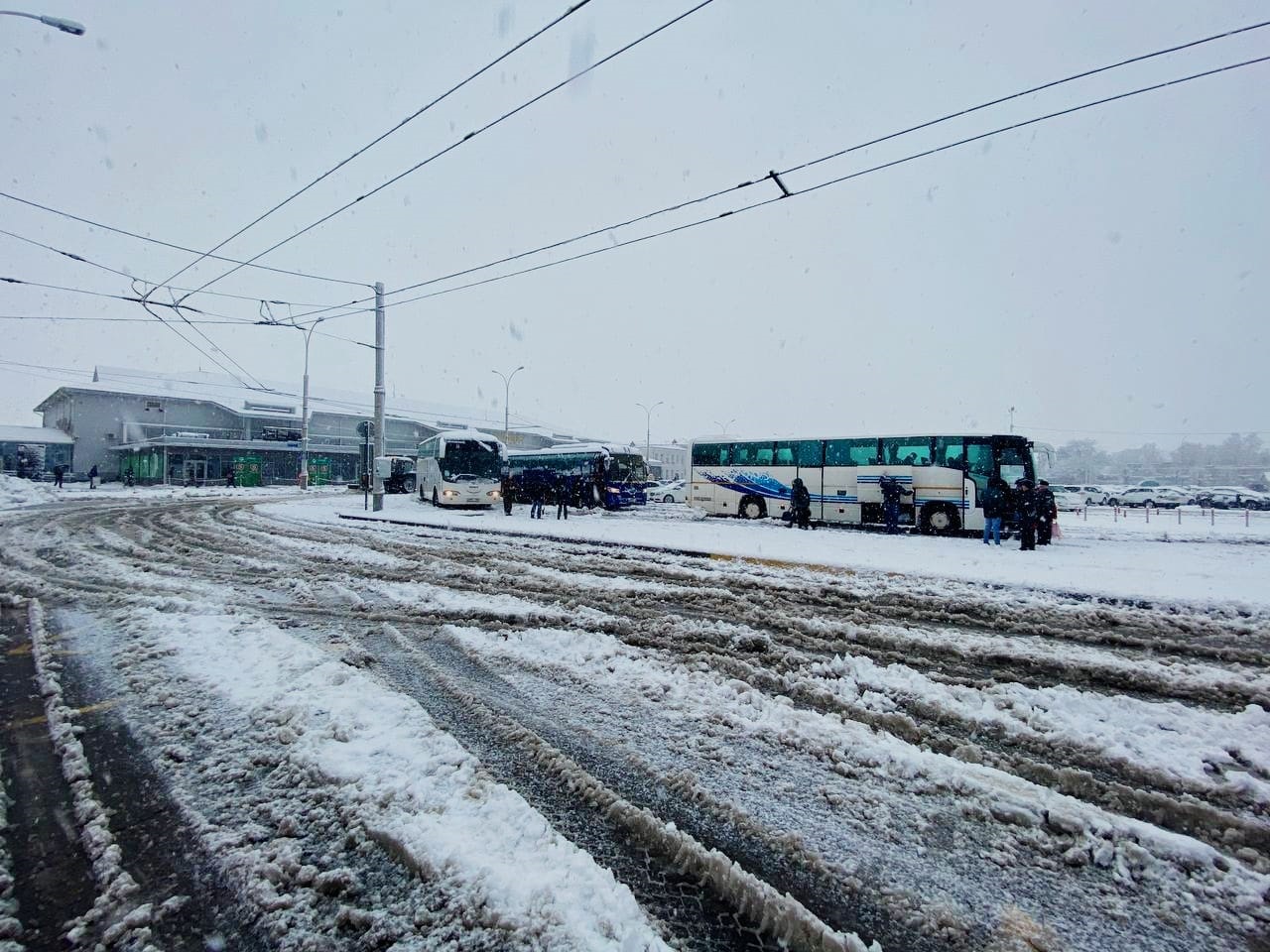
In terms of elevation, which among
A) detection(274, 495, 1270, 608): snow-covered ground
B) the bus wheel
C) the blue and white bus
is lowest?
detection(274, 495, 1270, 608): snow-covered ground

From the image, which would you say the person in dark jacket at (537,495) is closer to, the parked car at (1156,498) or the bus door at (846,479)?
the bus door at (846,479)

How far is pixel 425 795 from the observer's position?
9.59ft

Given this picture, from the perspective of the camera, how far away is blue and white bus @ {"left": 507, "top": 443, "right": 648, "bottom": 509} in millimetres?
26500

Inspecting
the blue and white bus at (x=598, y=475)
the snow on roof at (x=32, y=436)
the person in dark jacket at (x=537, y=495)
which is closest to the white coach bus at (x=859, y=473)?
the blue and white bus at (x=598, y=475)

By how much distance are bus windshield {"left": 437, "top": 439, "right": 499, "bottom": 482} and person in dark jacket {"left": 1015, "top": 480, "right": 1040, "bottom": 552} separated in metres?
18.7

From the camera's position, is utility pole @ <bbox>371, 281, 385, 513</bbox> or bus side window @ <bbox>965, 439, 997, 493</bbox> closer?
bus side window @ <bbox>965, 439, 997, 493</bbox>

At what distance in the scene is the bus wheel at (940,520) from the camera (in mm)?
17672

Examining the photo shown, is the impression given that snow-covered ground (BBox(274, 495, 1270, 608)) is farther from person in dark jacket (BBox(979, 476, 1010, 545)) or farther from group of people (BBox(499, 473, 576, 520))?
group of people (BBox(499, 473, 576, 520))

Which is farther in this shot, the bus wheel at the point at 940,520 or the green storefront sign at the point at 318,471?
the green storefront sign at the point at 318,471

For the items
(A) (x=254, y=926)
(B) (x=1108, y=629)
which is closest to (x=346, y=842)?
(A) (x=254, y=926)

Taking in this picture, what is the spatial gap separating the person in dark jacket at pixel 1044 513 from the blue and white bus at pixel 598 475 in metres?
16.5

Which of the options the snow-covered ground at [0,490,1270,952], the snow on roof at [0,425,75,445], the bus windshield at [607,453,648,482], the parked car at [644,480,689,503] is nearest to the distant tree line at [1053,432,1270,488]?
the parked car at [644,480,689,503]

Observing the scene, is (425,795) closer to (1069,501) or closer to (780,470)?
(780,470)

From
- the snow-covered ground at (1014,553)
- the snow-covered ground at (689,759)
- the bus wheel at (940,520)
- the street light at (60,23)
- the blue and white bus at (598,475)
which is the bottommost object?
the snow-covered ground at (689,759)
